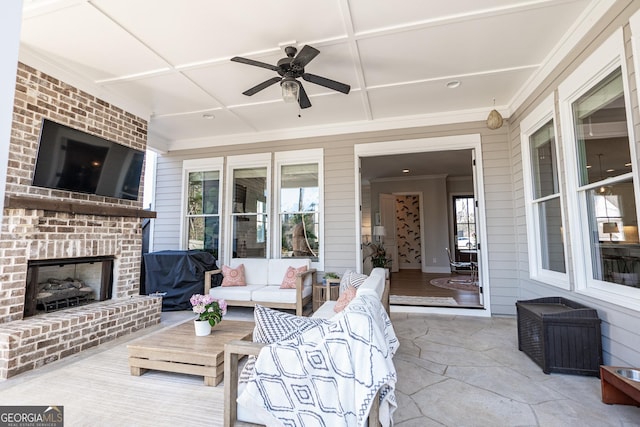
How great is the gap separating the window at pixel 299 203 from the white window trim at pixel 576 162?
3347 mm

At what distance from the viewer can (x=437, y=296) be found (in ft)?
18.9

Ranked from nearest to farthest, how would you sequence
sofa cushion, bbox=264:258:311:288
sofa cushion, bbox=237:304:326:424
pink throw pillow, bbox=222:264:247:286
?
1. sofa cushion, bbox=237:304:326:424
2. pink throw pillow, bbox=222:264:247:286
3. sofa cushion, bbox=264:258:311:288

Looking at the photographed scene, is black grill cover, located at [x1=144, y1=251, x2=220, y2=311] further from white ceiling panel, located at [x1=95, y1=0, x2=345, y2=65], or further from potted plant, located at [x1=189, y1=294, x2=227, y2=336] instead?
white ceiling panel, located at [x1=95, y1=0, x2=345, y2=65]

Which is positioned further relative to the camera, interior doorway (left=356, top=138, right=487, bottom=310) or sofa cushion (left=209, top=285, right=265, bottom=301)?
interior doorway (left=356, top=138, right=487, bottom=310)

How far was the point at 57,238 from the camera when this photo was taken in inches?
136

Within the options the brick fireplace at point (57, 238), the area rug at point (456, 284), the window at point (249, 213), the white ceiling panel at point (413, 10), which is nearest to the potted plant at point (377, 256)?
the area rug at point (456, 284)

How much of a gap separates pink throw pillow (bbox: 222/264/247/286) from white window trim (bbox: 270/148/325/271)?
75cm

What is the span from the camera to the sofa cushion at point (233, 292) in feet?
15.0

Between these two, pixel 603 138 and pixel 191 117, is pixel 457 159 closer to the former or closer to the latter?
pixel 603 138

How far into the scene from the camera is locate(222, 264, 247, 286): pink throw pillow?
4859 mm

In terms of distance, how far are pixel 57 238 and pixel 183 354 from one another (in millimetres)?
2194

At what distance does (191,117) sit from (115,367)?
3.70 meters

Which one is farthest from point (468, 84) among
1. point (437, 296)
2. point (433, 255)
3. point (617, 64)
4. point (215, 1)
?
point (433, 255)

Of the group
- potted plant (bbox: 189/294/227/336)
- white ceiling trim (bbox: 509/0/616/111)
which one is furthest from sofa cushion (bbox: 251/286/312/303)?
white ceiling trim (bbox: 509/0/616/111)
